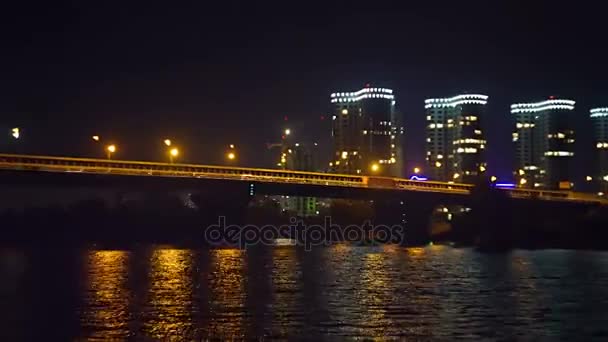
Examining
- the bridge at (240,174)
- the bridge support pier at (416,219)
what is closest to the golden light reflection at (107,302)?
the bridge at (240,174)

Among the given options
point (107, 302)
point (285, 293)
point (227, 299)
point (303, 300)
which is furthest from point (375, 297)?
point (107, 302)

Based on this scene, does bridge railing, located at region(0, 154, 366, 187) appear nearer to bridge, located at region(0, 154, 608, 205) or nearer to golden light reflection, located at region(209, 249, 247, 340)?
bridge, located at region(0, 154, 608, 205)

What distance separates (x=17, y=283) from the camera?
52281mm

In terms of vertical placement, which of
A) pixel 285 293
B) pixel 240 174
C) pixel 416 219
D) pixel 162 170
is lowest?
pixel 285 293

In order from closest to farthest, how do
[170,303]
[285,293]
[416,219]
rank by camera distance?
[170,303] < [285,293] < [416,219]

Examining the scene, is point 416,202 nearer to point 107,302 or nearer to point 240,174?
point 240,174

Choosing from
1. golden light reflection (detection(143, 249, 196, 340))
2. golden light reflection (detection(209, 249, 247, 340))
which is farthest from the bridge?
golden light reflection (detection(209, 249, 247, 340))

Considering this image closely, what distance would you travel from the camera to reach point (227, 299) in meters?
43.8

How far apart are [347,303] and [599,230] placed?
84751 millimetres

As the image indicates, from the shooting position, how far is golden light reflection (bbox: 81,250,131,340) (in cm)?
3303

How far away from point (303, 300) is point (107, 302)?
9.88 meters

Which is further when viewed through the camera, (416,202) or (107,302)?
(416,202)

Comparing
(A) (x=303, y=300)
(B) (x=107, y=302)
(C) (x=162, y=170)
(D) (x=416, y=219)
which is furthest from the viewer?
(D) (x=416, y=219)

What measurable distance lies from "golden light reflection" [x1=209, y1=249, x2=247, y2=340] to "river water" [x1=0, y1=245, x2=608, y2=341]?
0.24 ft
